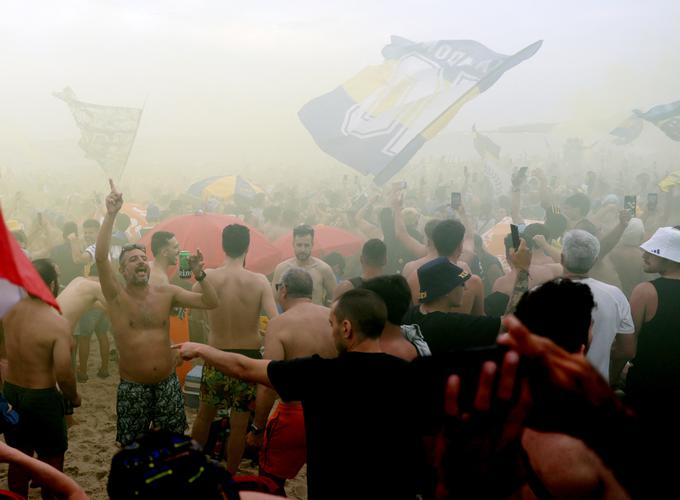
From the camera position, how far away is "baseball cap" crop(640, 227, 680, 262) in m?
3.35

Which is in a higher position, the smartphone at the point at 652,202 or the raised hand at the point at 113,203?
the raised hand at the point at 113,203

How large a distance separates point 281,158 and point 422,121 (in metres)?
59.2

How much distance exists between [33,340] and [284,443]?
159 cm

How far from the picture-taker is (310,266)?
514 centimetres

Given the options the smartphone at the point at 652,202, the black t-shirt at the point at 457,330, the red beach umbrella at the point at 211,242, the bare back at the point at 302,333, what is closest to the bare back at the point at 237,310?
the bare back at the point at 302,333

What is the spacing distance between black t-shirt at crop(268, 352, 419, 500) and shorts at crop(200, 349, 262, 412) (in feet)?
6.56

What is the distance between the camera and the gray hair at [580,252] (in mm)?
3324

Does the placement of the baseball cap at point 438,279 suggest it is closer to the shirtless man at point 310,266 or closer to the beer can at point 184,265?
the beer can at point 184,265

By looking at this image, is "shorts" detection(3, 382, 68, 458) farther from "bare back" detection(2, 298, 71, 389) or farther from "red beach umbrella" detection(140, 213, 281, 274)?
"red beach umbrella" detection(140, 213, 281, 274)

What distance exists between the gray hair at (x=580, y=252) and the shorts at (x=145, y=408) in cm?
271

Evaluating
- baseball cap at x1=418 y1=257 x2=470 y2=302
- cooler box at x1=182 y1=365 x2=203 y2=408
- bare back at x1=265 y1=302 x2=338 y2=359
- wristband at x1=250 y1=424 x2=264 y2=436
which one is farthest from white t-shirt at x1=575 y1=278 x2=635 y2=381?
cooler box at x1=182 y1=365 x2=203 y2=408

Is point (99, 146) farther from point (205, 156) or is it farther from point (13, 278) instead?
point (205, 156)

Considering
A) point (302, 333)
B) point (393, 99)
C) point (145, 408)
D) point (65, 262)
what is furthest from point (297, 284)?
point (393, 99)

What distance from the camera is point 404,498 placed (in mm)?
1924
